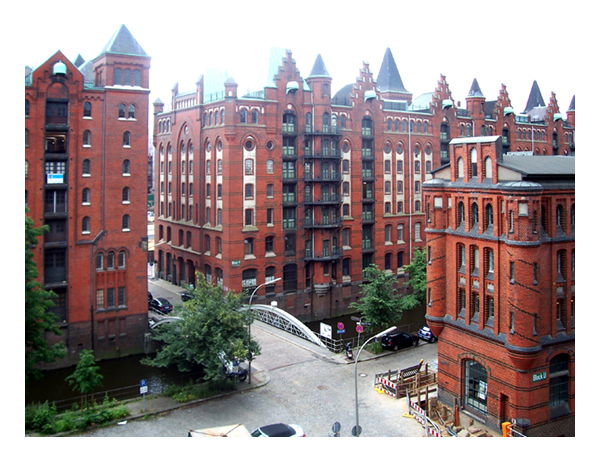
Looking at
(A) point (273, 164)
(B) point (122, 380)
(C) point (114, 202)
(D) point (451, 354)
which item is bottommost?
(B) point (122, 380)

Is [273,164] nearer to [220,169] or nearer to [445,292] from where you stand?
[220,169]

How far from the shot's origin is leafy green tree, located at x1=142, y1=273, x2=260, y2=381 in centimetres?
3412

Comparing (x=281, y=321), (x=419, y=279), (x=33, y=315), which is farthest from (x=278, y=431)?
(x=419, y=279)

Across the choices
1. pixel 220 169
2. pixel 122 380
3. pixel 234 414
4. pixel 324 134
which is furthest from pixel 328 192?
pixel 234 414

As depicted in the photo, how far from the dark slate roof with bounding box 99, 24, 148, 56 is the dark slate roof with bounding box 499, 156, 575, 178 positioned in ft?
97.7

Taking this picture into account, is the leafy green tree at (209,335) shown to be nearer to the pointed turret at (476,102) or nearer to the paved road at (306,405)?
the paved road at (306,405)

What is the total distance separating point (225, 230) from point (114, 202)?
1238 centimetres

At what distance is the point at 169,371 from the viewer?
45.2 m

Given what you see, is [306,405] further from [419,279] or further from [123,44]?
[123,44]

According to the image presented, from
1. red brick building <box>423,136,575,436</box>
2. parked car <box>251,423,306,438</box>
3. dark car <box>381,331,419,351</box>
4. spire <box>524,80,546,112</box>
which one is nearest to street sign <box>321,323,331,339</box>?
dark car <box>381,331,419,351</box>

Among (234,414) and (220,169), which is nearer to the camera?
(234,414)

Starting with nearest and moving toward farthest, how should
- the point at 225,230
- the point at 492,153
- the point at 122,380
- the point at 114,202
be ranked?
the point at 492,153 < the point at 122,380 < the point at 114,202 < the point at 225,230

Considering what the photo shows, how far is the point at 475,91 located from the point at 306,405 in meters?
51.0

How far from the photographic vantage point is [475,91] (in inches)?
2847
